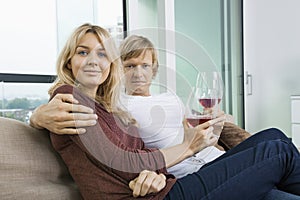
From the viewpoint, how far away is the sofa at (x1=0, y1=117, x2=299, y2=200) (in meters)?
1.08

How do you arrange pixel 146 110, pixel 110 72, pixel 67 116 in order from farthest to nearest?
1. pixel 146 110
2. pixel 110 72
3. pixel 67 116

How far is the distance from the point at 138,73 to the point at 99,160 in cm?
45

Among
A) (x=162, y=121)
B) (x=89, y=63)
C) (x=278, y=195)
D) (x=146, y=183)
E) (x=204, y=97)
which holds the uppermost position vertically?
(x=89, y=63)

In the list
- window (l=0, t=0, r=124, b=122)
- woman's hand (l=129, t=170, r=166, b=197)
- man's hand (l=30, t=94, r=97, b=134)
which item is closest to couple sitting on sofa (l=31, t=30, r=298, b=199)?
man's hand (l=30, t=94, r=97, b=134)

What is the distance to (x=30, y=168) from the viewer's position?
1.13 metres

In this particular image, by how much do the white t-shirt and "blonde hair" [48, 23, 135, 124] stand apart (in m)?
0.10

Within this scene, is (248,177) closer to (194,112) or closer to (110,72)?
(194,112)

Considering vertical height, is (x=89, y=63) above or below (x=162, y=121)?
above

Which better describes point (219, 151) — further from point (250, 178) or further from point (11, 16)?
point (11, 16)

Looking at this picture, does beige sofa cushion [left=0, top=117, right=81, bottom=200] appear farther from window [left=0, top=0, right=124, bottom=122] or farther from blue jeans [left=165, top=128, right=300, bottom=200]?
window [left=0, top=0, right=124, bottom=122]

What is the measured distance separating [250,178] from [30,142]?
2.27ft

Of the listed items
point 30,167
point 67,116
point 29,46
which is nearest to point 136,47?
point 67,116

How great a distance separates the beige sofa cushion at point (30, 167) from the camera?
108cm

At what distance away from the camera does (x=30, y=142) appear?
118 centimetres
